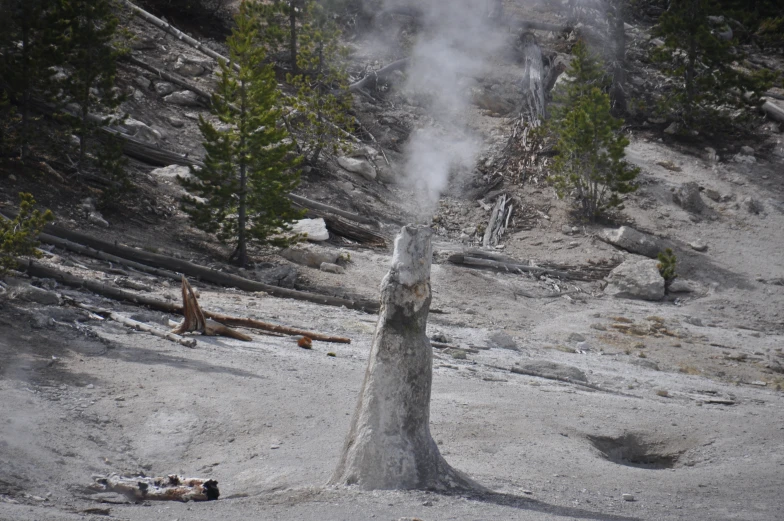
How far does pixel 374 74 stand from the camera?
3150 cm

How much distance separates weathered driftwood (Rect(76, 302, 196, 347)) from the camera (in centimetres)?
1087

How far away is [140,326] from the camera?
11.2 m

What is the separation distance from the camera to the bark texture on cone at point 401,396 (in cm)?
631

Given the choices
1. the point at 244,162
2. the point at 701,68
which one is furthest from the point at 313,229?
the point at 701,68

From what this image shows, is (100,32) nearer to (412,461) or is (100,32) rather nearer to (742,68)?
(412,461)

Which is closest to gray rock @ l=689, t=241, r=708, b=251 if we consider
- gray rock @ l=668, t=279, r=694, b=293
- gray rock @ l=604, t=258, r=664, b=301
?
gray rock @ l=668, t=279, r=694, b=293

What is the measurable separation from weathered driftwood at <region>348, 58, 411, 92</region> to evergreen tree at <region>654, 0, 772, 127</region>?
1004cm

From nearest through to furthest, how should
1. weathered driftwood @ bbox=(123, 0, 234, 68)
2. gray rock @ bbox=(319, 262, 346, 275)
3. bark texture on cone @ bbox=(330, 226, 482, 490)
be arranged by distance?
bark texture on cone @ bbox=(330, 226, 482, 490) → gray rock @ bbox=(319, 262, 346, 275) → weathered driftwood @ bbox=(123, 0, 234, 68)

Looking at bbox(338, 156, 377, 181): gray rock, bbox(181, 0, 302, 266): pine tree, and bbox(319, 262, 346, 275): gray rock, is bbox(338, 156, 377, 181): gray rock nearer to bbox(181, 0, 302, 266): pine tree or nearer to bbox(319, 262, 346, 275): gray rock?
bbox(181, 0, 302, 266): pine tree

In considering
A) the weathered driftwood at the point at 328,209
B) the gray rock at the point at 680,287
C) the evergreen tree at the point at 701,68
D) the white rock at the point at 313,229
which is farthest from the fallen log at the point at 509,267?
the evergreen tree at the point at 701,68

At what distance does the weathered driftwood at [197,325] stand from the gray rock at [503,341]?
4.63 meters

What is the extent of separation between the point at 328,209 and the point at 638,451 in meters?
14.7

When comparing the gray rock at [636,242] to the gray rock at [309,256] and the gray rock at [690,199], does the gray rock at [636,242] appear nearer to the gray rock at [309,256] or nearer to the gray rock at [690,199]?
the gray rock at [690,199]

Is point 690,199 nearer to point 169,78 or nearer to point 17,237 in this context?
point 169,78
